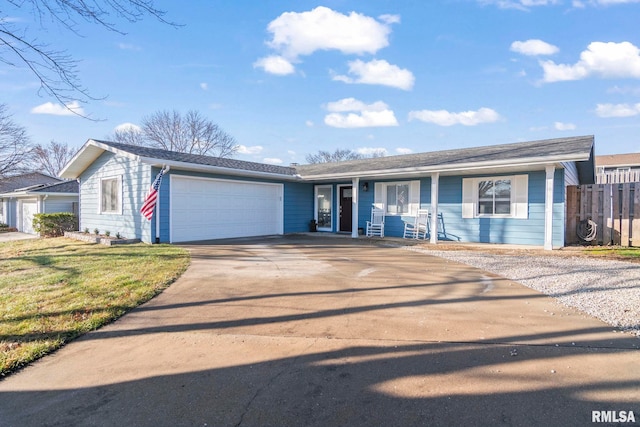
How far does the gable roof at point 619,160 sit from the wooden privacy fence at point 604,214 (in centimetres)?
2404

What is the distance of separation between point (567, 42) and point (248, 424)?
16.2 m

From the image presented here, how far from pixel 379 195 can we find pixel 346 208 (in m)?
1.78

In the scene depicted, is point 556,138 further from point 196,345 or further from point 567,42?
point 196,345

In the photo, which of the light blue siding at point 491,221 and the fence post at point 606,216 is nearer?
the fence post at point 606,216

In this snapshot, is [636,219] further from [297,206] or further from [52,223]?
[52,223]

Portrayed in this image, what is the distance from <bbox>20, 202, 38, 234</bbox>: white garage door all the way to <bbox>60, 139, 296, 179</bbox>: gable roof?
833 cm

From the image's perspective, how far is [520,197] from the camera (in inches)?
427

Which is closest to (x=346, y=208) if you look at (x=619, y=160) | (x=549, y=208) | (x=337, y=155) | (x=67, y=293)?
(x=549, y=208)

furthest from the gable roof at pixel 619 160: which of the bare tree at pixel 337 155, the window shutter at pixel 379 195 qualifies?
the window shutter at pixel 379 195

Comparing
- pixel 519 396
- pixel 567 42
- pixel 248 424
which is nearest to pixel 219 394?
pixel 248 424

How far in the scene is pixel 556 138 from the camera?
11.8 metres

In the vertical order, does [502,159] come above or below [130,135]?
below

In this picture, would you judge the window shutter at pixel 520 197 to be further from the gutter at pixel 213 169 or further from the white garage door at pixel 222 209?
the white garage door at pixel 222 209

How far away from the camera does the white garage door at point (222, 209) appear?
1139cm
